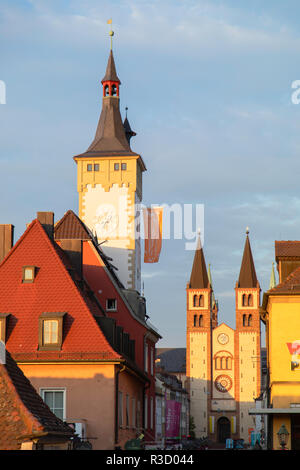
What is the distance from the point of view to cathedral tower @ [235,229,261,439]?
467 ft

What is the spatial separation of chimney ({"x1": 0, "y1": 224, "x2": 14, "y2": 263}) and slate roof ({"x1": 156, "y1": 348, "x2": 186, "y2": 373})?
142165mm

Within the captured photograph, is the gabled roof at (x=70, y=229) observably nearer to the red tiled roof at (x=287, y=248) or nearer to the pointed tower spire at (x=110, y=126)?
the red tiled roof at (x=287, y=248)

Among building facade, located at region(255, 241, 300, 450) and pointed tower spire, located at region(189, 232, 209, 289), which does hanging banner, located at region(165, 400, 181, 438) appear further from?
pointed tower spire, located at region(189, 232, 209, 289)

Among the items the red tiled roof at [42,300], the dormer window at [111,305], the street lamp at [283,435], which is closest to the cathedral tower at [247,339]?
the dormer window at [111,305]

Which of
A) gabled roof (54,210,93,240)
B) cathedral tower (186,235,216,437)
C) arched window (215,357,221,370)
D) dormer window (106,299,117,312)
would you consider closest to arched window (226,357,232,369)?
arched window (215,357,221,370)

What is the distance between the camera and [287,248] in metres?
41.6

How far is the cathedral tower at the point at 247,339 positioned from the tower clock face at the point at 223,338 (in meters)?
1.81

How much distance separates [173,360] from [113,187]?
123 meters

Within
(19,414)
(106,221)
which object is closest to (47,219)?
(19,414)

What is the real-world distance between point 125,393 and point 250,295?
384 ft

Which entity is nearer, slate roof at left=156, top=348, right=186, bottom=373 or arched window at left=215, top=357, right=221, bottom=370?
arched window at left=215, top=357, right=221, bottom=370

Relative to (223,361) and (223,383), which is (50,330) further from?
(223,361)
